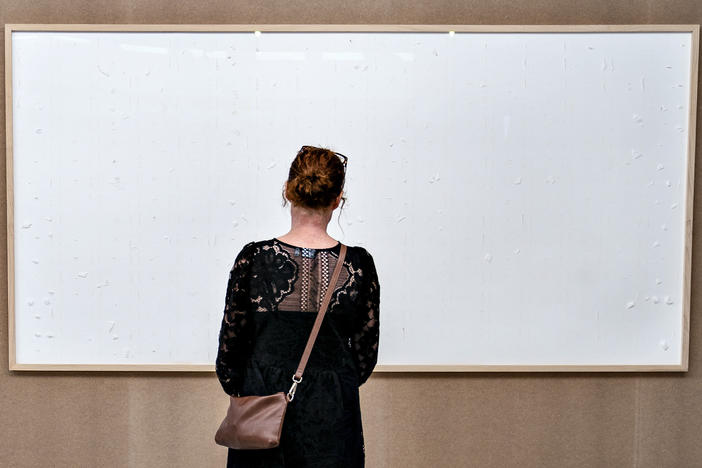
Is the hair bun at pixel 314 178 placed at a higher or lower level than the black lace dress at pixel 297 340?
higher

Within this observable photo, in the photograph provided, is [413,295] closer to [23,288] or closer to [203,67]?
[203,67]

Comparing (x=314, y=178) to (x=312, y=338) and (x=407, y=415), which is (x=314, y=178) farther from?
(x=407, y=415)

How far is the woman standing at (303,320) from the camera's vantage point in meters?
1.67

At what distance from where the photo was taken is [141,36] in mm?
2596

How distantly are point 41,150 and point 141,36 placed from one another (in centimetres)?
56

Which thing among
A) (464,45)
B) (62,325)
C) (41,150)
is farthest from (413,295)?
(41,150)

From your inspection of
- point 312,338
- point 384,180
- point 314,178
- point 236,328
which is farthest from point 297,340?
point 384,180

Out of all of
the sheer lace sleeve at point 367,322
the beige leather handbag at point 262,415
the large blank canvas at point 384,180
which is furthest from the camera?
the large blank canvas at point 384,180

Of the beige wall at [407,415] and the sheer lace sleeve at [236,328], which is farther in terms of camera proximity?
the beige wall at [407,415]

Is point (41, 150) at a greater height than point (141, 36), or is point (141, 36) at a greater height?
point (141, 36)

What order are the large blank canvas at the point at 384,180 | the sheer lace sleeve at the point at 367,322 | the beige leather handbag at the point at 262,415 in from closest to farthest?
the beige leather handbag at the point at 262,415, the sheer lace sleeve at the point at 367,322, the large blank canvas at the point at 384,180

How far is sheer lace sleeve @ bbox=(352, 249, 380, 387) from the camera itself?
1779 millimetres

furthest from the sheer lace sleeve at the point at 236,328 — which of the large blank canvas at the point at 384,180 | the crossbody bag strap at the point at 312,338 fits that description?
the large blank canvas at the point at 384,180

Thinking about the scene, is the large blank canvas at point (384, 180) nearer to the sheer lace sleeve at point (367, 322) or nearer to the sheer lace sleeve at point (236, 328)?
the sheer lace sleeve at point (367, 322)
